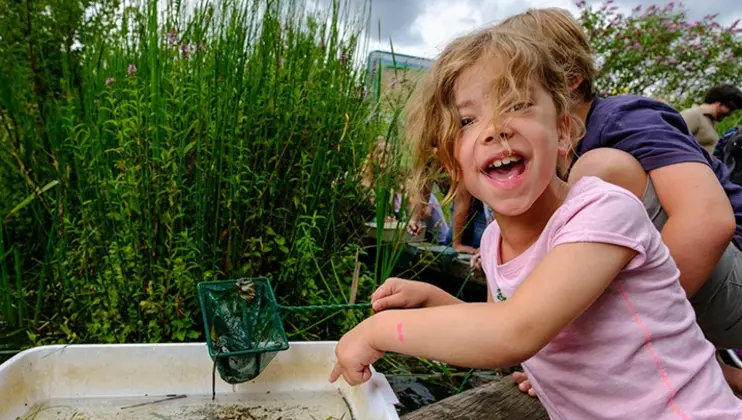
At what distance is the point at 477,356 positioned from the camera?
39.8 inches

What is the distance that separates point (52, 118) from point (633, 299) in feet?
8.89

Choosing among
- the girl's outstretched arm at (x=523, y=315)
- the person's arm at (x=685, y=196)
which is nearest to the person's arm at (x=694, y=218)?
the person's arm at (x=685, y=196)

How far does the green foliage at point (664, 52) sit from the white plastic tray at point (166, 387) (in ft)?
34.5

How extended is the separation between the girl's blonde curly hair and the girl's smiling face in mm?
12

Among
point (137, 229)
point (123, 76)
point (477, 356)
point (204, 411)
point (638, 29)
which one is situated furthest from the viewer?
point (638, 29)

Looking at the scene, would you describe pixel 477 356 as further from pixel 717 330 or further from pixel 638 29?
pixel 638 29

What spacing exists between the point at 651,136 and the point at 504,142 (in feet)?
2.28

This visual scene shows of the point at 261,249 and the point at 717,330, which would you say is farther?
the point at 261,249

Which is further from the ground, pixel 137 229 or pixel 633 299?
pixel 633 299

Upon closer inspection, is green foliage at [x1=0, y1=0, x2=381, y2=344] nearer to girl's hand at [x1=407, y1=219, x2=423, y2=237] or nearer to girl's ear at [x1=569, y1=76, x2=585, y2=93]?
girl's hand at [x1=407, y1=219, x2=423, y2=237]

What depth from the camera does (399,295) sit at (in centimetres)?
139

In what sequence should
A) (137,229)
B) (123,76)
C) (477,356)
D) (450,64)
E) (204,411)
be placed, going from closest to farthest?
(477,356), (450,64), (204,411), (137,229), (123,76)

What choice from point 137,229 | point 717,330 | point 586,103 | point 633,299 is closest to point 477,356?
point 633,299

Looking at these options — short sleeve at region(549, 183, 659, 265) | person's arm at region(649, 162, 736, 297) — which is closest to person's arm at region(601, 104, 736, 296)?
person's arm at region(649, 162, 736, 297)
